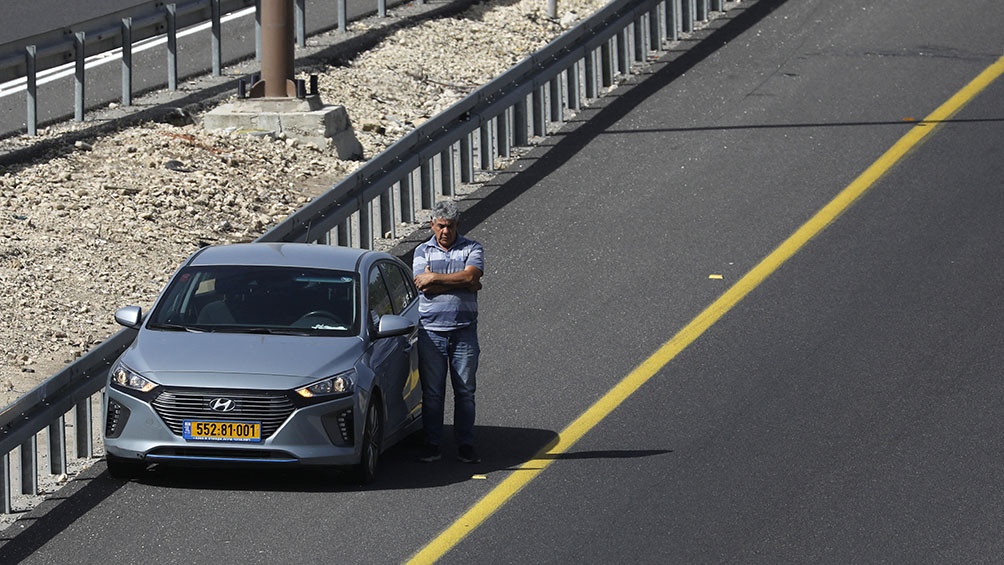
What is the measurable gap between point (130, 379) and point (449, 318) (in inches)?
80.5

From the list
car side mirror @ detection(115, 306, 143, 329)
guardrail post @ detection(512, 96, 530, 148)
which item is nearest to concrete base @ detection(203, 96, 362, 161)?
guardrail post @ detection(512, 96, 530, 148)

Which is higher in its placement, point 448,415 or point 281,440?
point 281,440

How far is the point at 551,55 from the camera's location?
21312 millimetres

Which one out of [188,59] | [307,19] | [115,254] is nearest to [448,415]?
[115,254]

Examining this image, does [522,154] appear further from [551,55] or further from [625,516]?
[625,516]

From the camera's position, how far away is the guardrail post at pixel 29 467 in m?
11.2

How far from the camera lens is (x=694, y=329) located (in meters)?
14.9

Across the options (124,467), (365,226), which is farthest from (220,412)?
(365,226)

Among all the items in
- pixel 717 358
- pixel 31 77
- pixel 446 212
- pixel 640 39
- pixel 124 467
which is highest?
pixel 446 212

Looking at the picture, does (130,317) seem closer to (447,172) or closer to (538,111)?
(447,172)

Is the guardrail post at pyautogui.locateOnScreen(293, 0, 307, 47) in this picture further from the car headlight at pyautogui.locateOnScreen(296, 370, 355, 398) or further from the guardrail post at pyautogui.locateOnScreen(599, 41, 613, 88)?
the car headlight at pyautogui.locateOnScreen(296, 370, 355, 398)

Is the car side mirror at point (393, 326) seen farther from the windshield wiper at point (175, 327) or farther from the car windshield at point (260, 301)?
the windshield wiper at point (175, 327)

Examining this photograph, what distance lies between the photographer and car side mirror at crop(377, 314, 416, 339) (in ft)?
38.0

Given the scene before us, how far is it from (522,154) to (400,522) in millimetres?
10315
